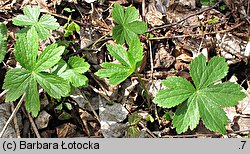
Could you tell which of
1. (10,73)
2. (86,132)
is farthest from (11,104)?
(86,132)

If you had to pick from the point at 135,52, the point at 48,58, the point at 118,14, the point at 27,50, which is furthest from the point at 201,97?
the point at 27,50

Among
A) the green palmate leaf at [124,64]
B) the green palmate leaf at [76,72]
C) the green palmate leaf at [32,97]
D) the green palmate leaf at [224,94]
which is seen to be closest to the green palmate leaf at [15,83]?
the green palmate leaf at [32,97]

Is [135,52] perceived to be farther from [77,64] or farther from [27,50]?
[27,50]

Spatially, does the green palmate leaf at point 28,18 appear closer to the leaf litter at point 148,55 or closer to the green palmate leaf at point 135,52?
the leaf litter at point 148,55

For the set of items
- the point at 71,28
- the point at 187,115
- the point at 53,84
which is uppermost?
the point at 71,28

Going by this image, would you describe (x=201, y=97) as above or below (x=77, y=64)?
below

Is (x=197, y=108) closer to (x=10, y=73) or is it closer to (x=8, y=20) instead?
(x=10, y=73)

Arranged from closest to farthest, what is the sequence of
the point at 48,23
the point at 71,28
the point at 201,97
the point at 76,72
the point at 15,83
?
the point at 15,83 → the point at 201,97 → the point at 76,72 → the point at 48,23 → the point at 71,28
